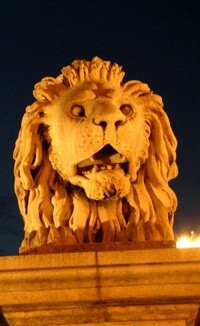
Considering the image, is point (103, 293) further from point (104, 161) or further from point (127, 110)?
point (127, 110)

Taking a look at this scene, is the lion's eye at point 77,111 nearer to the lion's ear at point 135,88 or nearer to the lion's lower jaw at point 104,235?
the lion's ear at point 135,88

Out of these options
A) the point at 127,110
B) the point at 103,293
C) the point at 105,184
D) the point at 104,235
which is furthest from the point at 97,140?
the point at 103,293

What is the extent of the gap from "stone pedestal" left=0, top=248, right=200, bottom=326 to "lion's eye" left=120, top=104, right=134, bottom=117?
153cm

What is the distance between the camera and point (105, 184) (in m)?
5.13

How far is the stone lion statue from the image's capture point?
518 centimetres

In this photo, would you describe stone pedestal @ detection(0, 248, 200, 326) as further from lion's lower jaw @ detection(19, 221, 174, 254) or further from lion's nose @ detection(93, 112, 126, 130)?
lion's nose @ detection(93, 112, 126, 130)

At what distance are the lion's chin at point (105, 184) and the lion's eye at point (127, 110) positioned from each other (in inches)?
17.3

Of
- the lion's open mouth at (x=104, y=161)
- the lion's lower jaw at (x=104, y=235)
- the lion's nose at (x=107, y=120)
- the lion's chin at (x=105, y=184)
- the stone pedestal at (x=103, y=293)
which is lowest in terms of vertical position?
the stone pedestal at (x=103, y=293)

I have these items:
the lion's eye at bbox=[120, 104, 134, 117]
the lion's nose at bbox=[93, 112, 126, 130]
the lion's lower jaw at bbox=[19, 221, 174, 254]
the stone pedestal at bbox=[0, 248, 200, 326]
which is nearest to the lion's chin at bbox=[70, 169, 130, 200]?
the lion's lower jaw at bbox=[19, 221, 174, 254]

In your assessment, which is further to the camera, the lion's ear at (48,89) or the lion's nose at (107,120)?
the lion's ear at (48,89)

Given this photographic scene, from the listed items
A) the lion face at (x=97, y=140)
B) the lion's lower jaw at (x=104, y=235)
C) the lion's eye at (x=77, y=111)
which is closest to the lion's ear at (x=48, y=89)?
the lion face at (x=97, y=140)

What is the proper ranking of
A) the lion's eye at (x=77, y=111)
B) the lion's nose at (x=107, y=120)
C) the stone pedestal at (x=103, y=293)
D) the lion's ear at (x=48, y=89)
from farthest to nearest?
the lion's ear at (x=48, y=89)
the lion's eye at (x=77, y=111)
the lion's nose at (x=107, y=120)
the stone pedestal at (x=103, y=293)

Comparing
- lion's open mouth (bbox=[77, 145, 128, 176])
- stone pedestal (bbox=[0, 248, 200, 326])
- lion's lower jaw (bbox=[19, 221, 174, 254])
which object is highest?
lion's open mouth (bbox=[77, 145, 128, 176])

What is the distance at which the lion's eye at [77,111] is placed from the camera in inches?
209
